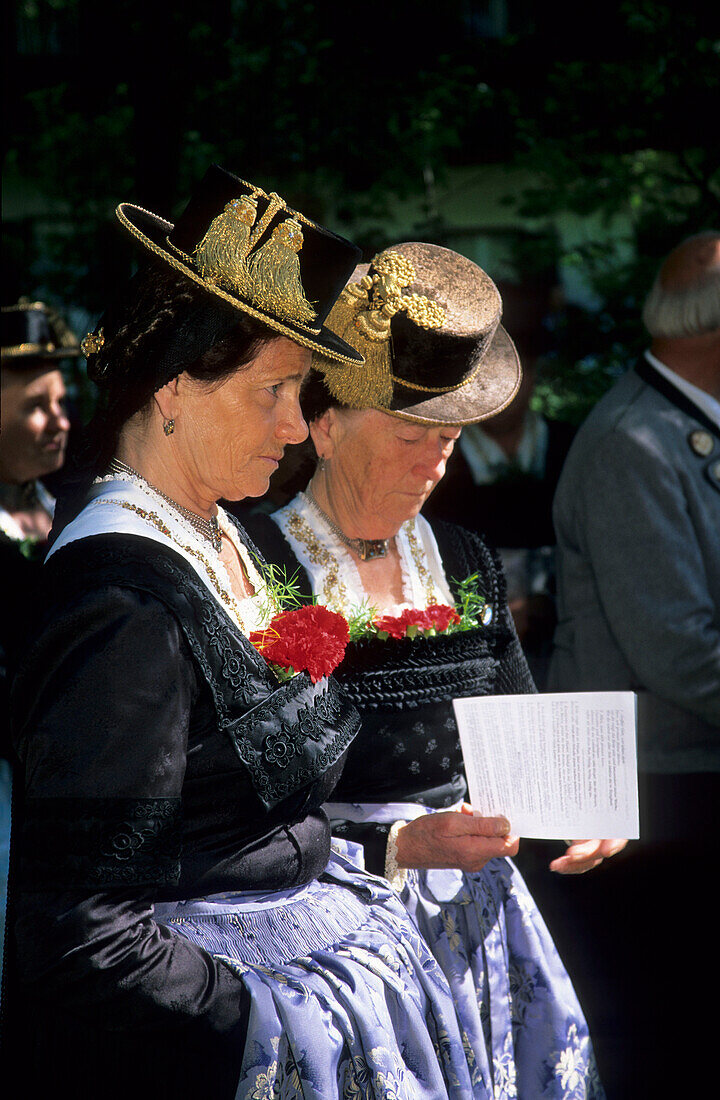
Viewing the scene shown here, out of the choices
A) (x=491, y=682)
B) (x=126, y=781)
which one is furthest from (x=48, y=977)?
(x=491, y=682)

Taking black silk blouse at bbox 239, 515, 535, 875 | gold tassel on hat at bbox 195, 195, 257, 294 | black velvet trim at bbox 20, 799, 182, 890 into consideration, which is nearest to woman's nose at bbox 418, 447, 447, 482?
black silk blouse at bbox 239, 515, 535, 875

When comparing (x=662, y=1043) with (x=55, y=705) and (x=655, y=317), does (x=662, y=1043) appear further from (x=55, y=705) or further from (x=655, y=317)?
(x=55, y=705)

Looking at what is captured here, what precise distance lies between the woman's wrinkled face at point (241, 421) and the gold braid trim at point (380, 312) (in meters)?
0.51

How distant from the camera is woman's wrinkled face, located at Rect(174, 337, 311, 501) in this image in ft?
5.51

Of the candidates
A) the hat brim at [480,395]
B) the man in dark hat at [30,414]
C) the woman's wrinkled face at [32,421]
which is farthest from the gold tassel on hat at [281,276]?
the woman's wrinkled face at [32,421]

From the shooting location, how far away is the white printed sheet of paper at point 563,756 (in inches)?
76.3

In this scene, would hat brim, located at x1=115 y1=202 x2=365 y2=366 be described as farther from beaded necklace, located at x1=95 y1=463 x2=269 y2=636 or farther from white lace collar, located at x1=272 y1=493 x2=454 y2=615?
white lace collar, located at x1=272 y1=493 x2=454 y2=615

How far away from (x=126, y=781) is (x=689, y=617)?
5.97 ft

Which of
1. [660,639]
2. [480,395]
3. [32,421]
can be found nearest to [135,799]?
[480,395]

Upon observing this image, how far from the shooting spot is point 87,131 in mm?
5016

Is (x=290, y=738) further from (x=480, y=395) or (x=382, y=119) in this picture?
(x=382, y=119)

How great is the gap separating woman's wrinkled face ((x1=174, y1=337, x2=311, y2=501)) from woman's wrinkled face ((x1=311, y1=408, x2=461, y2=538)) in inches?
24.6

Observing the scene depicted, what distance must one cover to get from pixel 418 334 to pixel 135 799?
124cm

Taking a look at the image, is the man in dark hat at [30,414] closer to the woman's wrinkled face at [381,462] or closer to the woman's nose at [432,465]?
the woman's wrinkled face at [381,462]
